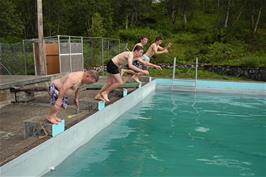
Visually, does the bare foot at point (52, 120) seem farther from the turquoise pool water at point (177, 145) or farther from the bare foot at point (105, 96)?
the bare foot at point (105, 96)

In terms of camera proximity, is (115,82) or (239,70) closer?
(115,82)

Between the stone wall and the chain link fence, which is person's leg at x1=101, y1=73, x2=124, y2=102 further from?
the stone wall

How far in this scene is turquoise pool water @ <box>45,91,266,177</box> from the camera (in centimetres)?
544

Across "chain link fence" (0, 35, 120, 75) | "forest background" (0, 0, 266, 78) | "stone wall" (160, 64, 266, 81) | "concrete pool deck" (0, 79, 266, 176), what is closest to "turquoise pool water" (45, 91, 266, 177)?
"concrete pool deck" (0, 79, 266, 176)

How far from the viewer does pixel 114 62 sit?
8125mm

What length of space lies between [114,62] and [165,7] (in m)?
26.3

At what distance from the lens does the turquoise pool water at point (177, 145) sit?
5435 mm

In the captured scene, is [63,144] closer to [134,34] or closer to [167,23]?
[134,34]

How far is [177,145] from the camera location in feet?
22.2

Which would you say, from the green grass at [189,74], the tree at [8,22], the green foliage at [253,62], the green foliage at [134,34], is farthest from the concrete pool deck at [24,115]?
the tree at [8,22]

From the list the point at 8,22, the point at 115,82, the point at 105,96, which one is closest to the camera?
the point at 115,82

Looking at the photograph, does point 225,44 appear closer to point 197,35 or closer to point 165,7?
point 197,35

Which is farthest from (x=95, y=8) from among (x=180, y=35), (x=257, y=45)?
(x=257, y=45)

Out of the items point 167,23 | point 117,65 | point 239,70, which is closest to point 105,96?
point 117,65
